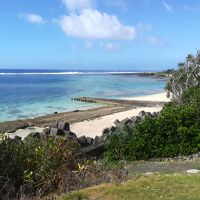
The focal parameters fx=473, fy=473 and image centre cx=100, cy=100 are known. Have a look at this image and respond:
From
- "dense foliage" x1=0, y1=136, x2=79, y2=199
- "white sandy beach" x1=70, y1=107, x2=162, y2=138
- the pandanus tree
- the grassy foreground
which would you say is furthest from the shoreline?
the grassy foreground

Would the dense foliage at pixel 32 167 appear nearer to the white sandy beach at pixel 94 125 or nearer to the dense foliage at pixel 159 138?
the dense foliage at pixel 159 138

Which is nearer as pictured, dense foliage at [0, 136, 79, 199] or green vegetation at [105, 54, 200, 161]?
dense foliage at [0, 136, 79, 199]

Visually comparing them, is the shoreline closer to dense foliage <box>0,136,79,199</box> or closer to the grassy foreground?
→ dense foliage <box>0,136,79,199</box>

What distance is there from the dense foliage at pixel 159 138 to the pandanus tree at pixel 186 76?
7376mm

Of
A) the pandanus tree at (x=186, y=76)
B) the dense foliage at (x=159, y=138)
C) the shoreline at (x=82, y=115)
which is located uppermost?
the pandanus tree at (x=186, y=76)

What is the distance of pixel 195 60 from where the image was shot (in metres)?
21.6

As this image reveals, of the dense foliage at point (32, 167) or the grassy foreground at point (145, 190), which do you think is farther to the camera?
the dense foliage at point (32, 167)

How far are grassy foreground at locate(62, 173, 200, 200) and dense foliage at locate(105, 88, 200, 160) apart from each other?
5.08 metres

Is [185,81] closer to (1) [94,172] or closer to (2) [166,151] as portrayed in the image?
(2) [166,151]

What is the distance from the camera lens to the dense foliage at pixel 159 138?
1286 centimetres

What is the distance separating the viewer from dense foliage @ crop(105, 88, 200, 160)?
12.9 m

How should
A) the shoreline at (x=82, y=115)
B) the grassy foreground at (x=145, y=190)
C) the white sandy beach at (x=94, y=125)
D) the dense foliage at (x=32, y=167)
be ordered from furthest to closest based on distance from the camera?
the shoreline at (x=82, y=115) → the white sandy beach at (x=94, y=125) → the dense foliage at (x=32, y=167) → the grassy foreground at (x=145, y=190)

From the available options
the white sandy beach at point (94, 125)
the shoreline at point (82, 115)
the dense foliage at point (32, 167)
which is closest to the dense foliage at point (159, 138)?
the dense foliage at point (32, 167)

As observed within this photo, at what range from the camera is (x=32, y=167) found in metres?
7.77
